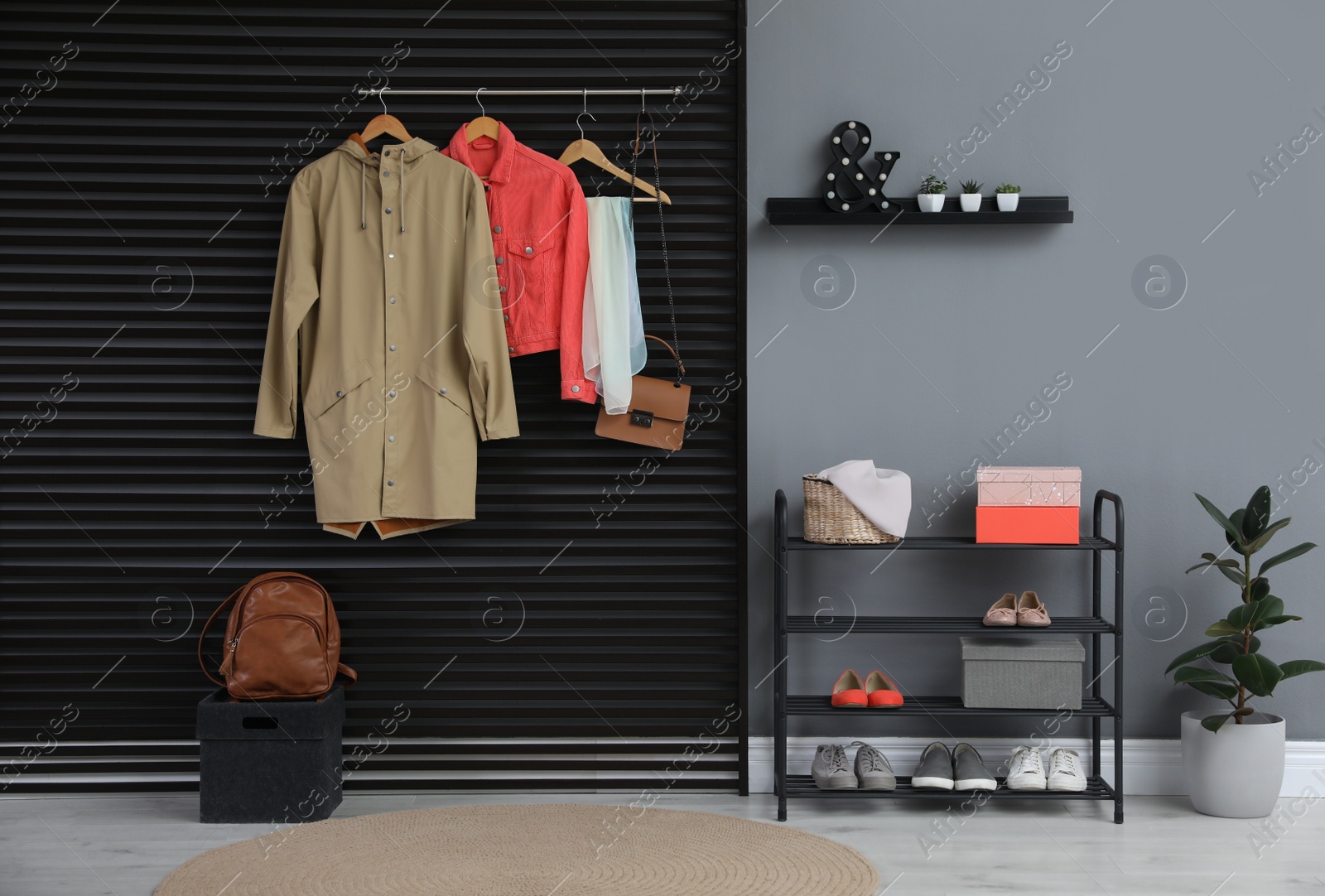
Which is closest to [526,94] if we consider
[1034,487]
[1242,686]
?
[1034,487]

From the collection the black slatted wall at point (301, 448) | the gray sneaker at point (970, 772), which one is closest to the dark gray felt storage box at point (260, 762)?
the black slatted wall at point (301, 448)

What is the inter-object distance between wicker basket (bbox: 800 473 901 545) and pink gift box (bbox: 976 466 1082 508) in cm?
28

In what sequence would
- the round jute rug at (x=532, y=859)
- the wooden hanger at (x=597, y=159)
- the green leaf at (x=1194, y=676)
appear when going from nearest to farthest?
the round jute rug at (x=532, y=859) → the green leaf at (x=1194, y=676) → the wooden hanger at (x=597, y=159)

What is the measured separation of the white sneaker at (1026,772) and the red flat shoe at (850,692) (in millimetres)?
417

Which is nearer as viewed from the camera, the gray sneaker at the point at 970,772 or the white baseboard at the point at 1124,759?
the gray sneaker at the point at 970,772

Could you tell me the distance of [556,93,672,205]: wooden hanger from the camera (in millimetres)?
2852

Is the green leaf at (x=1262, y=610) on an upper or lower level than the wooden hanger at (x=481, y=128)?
lower

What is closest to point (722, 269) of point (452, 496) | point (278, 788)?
point (452, 496)

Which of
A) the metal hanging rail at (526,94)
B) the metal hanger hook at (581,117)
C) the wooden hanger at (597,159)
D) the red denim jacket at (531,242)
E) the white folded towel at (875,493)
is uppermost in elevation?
the metal hanging rail at (526,94)

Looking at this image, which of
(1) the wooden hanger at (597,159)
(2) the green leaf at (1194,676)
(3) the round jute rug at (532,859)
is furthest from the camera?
(1) the wooden hanger at (597,159)

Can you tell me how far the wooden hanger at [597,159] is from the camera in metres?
2.85

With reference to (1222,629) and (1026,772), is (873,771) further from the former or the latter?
(1222,629)

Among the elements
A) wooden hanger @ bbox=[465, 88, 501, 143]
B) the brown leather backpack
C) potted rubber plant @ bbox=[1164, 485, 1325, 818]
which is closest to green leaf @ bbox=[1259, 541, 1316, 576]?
potted rubber plant @ bbox=[1164, 485, 1325, 818]

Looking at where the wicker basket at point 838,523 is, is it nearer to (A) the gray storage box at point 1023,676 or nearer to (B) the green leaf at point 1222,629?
(A) the gray storage box at point 1023,676
